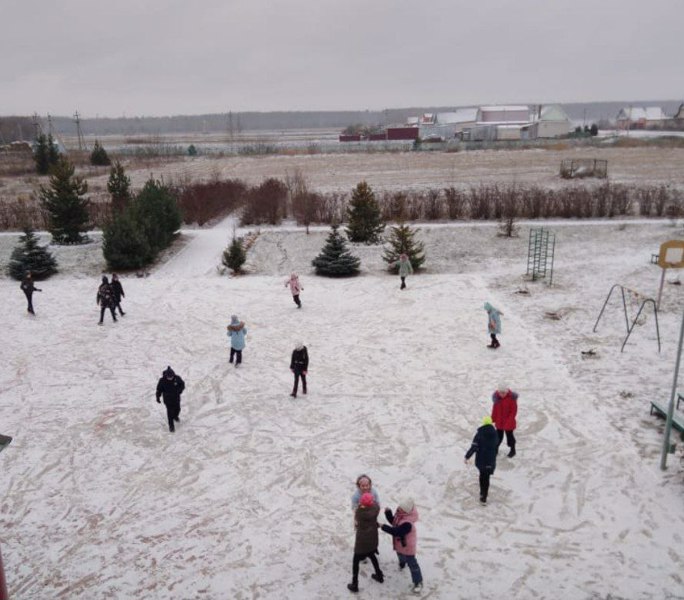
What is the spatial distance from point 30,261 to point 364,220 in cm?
1367

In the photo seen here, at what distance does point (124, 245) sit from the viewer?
22328 mm

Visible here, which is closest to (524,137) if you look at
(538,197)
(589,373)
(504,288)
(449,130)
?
(449,130)

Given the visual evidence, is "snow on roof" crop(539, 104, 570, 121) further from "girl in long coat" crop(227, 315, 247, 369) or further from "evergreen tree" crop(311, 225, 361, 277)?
"girl in long coat" crop(227, 315, 247, 369)

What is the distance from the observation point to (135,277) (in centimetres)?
2186

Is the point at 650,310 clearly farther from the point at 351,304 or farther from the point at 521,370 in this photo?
the point at 351,304

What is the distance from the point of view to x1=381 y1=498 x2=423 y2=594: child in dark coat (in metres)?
6.30

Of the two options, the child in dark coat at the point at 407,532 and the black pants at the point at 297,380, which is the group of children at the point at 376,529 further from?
the black pants at the point at 297,380

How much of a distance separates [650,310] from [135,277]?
17656mm

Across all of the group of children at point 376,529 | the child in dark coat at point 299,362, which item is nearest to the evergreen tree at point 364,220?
the child in dark coat at point 299,362

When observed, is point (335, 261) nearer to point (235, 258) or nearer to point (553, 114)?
→ point (235, 258)

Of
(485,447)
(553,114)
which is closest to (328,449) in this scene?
(485,447)

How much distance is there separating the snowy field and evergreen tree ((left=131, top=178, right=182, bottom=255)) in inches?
265

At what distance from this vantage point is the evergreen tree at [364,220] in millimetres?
25656

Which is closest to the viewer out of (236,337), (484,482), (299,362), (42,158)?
(484,482)
